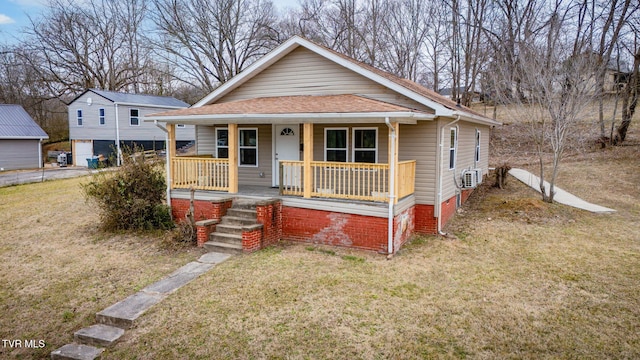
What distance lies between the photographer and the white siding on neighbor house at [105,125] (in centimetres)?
2802

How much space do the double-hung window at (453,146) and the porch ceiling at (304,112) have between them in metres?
2.26

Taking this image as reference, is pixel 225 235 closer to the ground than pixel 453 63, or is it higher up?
closer to the ground

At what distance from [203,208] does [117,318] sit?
4855mm

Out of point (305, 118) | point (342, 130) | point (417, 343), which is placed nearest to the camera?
point (417, 343)

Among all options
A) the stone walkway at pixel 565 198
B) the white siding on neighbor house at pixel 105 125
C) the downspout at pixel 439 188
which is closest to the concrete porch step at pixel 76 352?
the downspout at pixel 439 188

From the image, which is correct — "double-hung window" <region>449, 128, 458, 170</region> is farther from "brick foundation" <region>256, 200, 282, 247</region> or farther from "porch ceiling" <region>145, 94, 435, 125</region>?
"brick foundation" <region>256, 200, 282, 247</region>

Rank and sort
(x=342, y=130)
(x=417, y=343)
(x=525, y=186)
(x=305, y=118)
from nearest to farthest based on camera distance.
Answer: (x=417, y=343), (x=305, y=118), (x=342, y=130), (x=525, y=186)

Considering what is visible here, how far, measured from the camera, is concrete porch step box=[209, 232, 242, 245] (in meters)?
8.99

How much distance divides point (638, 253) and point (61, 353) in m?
10.6

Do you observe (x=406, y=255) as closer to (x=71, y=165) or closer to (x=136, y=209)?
(x=136, y=209)

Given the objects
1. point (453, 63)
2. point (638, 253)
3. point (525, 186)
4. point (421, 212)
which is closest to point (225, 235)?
point (421, 212)

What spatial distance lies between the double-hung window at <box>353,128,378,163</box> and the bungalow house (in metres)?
0.03

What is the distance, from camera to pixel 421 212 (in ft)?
33.3

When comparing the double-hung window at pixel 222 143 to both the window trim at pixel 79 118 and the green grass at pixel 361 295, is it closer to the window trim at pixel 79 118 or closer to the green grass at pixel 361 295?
the green grass at pixel 361 295
